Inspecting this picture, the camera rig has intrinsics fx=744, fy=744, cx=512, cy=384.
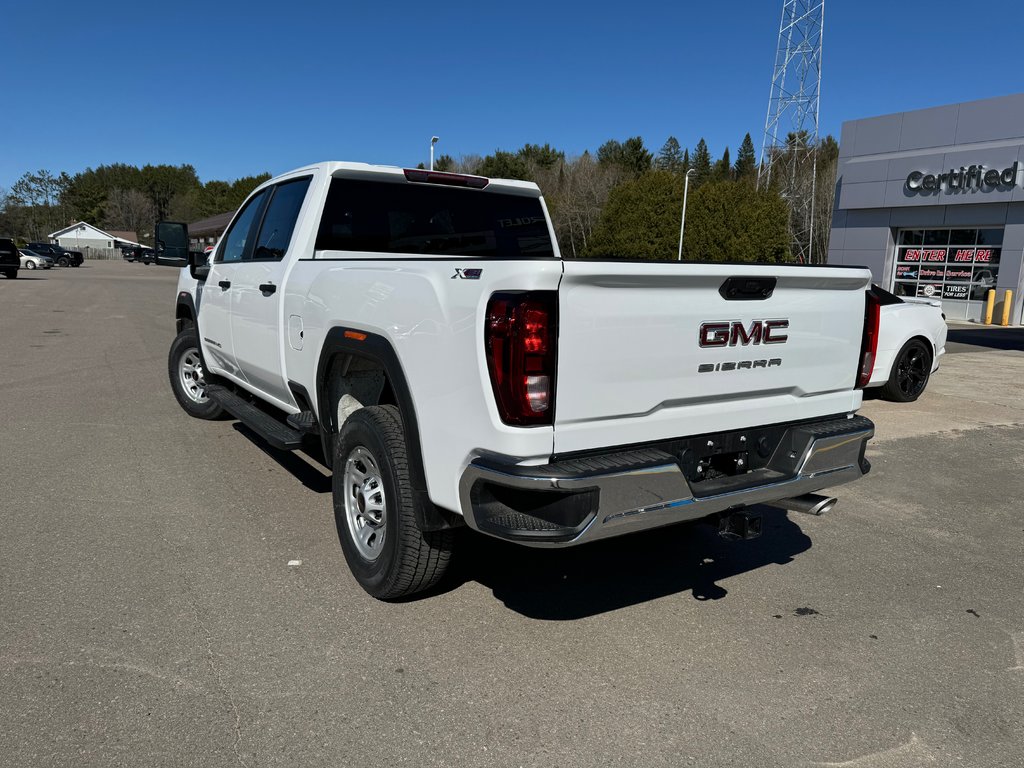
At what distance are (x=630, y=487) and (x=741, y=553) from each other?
6.26 ft

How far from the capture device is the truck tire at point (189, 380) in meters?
7.04

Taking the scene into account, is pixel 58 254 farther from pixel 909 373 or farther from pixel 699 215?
pixel 909 373

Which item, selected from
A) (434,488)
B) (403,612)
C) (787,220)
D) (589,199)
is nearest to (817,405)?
(434,488)

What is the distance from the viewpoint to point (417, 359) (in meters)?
3.05

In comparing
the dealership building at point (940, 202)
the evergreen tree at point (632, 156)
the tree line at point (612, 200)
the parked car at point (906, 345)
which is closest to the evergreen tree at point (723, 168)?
the tree line at point (612, 200)

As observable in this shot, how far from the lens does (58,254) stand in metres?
54.4

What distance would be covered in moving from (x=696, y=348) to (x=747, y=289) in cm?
38

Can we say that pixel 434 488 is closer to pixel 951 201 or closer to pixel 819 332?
pixel 819 332

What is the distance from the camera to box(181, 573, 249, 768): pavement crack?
8.21ft

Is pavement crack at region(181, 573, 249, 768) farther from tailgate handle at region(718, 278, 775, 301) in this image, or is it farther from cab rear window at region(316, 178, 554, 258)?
tailgate handle at region(718, 278, 775, 301)

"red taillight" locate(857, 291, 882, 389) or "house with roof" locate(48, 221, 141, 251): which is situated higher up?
"house with roof" locate(48, 221, 141, 251)

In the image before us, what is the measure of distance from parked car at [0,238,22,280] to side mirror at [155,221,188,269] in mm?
34920

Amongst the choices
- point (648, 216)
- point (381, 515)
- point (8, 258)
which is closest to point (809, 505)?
point (381, 515)

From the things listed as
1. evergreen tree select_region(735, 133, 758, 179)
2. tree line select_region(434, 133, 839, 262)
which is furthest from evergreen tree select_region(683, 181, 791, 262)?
evergreen tree select_region(735, 133, 758, 179)
